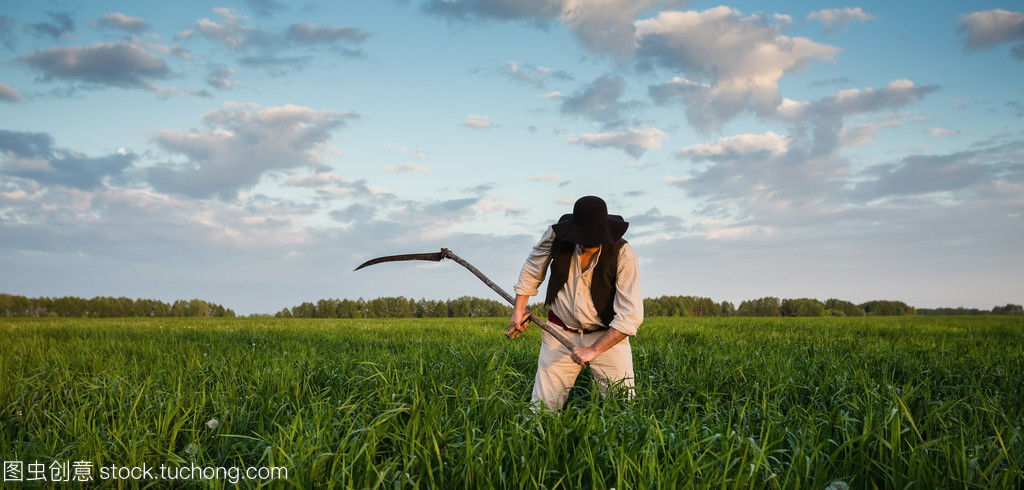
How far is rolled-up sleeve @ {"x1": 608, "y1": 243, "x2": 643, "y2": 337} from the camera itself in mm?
4844

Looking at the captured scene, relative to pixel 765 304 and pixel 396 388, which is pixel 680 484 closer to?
pixel 396 388

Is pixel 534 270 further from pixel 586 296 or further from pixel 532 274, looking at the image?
pixel 586 296

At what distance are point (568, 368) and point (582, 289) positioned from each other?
0.78 m

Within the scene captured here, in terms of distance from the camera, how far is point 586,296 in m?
5.11

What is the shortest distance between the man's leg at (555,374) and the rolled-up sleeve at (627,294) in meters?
0.60

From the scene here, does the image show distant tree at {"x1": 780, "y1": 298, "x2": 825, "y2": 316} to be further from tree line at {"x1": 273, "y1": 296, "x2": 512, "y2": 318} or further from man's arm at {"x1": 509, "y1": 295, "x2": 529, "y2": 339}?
man's arm at {"x1": 509, "y1": 295, "x2": 529, "y2": 339}

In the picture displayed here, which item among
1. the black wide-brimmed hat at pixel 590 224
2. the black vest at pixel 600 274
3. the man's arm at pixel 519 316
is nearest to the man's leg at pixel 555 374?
the man's arm at pixel 519 316

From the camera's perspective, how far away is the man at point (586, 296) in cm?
479

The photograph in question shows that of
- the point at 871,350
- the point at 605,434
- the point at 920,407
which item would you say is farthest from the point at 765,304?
the point at 605,434

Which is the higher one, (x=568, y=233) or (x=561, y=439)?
(x=568, y=233)

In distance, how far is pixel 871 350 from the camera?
390 inches

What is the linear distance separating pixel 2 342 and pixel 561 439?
45.9ft

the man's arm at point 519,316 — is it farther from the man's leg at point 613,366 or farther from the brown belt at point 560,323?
the man's leg at point 613,366

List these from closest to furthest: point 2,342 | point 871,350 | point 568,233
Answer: point 568,233, point 871,350, point 2,342
